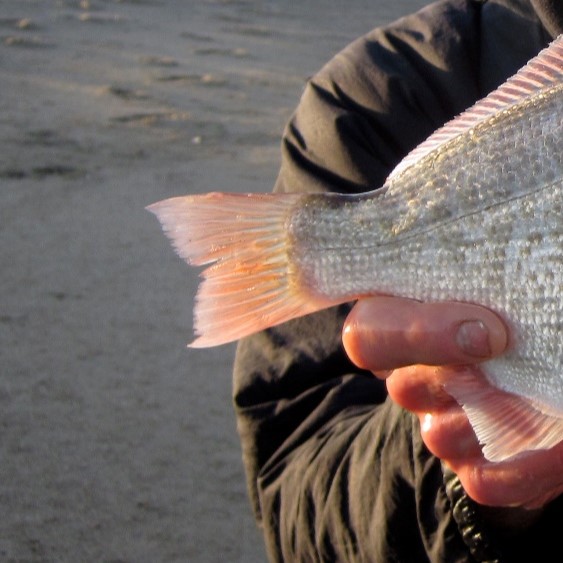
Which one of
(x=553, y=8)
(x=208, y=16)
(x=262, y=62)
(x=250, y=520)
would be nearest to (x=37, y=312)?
(x=250, y=520)

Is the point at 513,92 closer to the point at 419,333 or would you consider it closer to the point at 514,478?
the point at 419,333

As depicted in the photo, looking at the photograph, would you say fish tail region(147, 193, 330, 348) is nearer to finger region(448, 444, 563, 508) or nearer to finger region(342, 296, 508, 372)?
finger region(342, 296, 508, 372)

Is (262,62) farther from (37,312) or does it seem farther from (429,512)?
(429,512)

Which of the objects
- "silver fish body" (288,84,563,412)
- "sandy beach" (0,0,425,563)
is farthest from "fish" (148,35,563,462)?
"sandy beach" (0,0,425,563)

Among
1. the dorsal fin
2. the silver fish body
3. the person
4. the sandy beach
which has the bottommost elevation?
the sandy beach

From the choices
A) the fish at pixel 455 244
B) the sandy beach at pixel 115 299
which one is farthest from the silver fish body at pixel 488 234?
the sandy beach at pixel 115 299

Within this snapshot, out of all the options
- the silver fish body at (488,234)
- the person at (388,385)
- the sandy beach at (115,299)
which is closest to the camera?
the silver fish body at (488,234)

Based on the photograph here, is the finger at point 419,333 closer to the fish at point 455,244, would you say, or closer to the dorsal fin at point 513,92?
the fish at point 455,244
